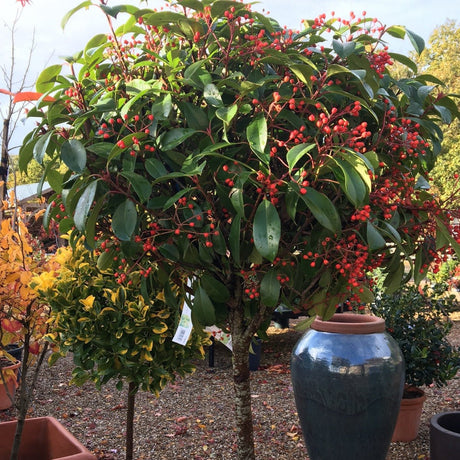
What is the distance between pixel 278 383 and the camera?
15.9ft

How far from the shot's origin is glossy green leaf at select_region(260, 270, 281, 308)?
1.77 m

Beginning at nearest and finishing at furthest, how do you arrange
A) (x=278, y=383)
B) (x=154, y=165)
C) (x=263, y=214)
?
(x=263, y=214), (x=154, y=165), (x=278, y=383)

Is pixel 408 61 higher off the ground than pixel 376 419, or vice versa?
pixel 408 61

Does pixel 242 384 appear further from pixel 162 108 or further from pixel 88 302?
pixel 162 108

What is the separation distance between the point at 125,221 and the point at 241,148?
1.48 ft

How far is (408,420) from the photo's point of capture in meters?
3.43

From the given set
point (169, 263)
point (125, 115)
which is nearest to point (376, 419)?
point (169, 263)

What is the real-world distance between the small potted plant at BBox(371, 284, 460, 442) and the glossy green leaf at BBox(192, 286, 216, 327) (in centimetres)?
205

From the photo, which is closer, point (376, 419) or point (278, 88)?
point (278, 88)

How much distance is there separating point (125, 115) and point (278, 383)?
3.80 m

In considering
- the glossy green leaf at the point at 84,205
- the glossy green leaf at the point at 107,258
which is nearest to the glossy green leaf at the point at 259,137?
the glossy green leaf at the point at 84,205

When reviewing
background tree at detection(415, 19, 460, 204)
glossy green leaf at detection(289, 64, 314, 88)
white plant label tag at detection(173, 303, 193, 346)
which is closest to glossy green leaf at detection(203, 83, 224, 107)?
glossy green leaf at detection(289, 64, 314, 88)

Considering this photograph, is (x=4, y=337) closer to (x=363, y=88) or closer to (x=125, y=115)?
(x=125, y=115)

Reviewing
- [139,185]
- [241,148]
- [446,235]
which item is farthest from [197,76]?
[446,235]
